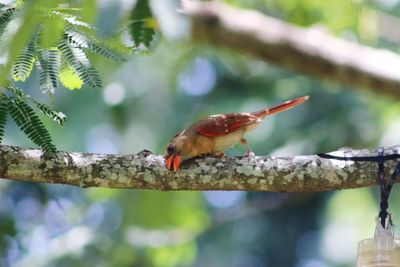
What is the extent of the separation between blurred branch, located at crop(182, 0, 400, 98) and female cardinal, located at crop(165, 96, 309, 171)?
80.4 inches

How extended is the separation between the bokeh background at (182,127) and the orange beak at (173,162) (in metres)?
2.29

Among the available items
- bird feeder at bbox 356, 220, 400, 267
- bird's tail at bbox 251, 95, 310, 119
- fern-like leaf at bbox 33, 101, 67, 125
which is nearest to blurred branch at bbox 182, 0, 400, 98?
bird's tail at bbox 251, 95, 310, 119

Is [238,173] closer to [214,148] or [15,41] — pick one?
[214,148]

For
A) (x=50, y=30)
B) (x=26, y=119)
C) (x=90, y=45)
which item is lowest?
(x=50, y=30)

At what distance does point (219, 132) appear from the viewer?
3324mm

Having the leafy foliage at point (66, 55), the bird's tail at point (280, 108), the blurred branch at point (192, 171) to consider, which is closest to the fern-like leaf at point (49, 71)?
the leafy foliage at point (66, 55)

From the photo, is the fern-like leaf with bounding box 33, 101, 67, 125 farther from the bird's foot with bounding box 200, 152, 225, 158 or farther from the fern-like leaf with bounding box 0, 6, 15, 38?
the bird's foot with bounding box 200, 152, 225, 158

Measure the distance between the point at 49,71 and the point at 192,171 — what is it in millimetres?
551

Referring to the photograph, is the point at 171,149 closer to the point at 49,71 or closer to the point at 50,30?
the point at 49,71

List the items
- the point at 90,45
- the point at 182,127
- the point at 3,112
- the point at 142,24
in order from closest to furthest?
the point at 142,24
the point at 90,45
the point at 3,112
the point at 182,127

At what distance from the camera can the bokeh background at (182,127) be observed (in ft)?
20.7

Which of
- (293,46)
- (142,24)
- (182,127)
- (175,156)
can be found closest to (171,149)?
(175,156)

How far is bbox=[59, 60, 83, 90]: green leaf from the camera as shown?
2.60 meters

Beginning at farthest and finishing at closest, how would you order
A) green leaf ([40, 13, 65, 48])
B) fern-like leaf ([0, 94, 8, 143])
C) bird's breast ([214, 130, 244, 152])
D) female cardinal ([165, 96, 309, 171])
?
bird's breast ([214, 130, 244, 152]) < female cardinal ([165, 96, 309, 171]) < fern-like leaf ([0, 94, 8, 143]) < green leaf ([40, 13, 65, 48])
